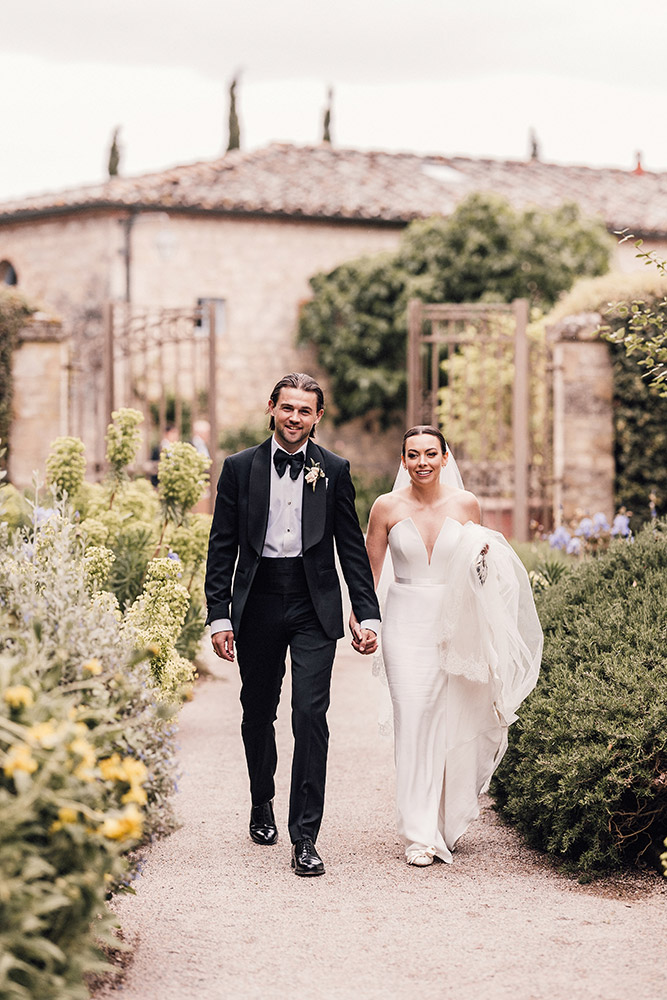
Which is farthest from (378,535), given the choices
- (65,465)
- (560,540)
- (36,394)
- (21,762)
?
(36,394)

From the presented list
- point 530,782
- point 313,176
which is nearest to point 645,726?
point 530,782

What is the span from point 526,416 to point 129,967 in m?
9.33

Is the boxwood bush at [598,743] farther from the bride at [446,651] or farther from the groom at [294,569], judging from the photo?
the groom at [294,569]

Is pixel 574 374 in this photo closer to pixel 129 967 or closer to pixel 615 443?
pixel 615 443

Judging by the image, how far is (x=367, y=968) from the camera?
3.73m

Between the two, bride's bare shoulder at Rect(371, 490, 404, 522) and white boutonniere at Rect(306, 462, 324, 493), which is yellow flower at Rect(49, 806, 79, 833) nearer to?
white boutonniere at Rect(306, 462, 324, 493)

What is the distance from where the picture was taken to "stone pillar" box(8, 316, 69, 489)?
1202 centimetres

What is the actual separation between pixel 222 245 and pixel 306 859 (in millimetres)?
17621

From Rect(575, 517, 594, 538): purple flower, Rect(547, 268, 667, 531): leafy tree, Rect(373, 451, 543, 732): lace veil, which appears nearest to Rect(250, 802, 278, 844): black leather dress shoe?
Rect(373, 451, 543, 732): lace veil

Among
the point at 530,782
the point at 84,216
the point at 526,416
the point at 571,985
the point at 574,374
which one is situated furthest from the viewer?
the point at 84,216

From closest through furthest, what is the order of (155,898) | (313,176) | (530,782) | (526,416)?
1. (155,898)
2. (530,782)
3. (526,416)
4. (313,176)

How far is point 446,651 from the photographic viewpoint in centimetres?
502

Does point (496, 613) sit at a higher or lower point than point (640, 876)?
higher

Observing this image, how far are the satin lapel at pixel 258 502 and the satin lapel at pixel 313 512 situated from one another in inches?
5.6
